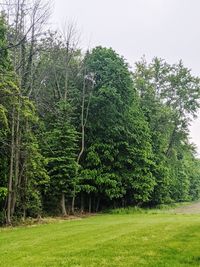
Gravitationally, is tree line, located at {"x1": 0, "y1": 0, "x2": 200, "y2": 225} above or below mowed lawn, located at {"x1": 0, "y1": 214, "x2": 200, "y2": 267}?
above

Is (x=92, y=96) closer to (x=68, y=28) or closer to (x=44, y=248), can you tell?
(x=68, y=28)

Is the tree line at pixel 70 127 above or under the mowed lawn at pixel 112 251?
above

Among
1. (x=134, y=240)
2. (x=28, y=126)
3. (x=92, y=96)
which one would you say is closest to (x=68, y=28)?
(x=92, y=96)

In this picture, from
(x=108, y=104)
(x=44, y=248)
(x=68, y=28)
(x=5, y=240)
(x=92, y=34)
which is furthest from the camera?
(x=92, y=34)

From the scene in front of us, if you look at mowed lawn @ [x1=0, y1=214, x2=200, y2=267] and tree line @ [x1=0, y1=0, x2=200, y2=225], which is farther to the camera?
tree line @ [x1=0, y1=0, x2=200, y2=225]

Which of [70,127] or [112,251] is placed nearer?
[112,251]

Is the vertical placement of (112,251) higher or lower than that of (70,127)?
lower

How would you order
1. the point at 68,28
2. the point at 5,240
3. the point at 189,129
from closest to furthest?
the point at 5,240, the point at 68,28, the point at 189,129

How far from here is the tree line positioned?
16781 millimetres

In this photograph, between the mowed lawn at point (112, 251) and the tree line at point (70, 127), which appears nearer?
the mowed lawn at point (112, 251)

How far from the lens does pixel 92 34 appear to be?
2858cm

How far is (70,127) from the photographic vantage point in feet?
70.6

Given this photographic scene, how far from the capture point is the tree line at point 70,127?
55.1 ft

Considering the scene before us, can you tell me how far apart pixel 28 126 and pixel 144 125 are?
40.3ft
